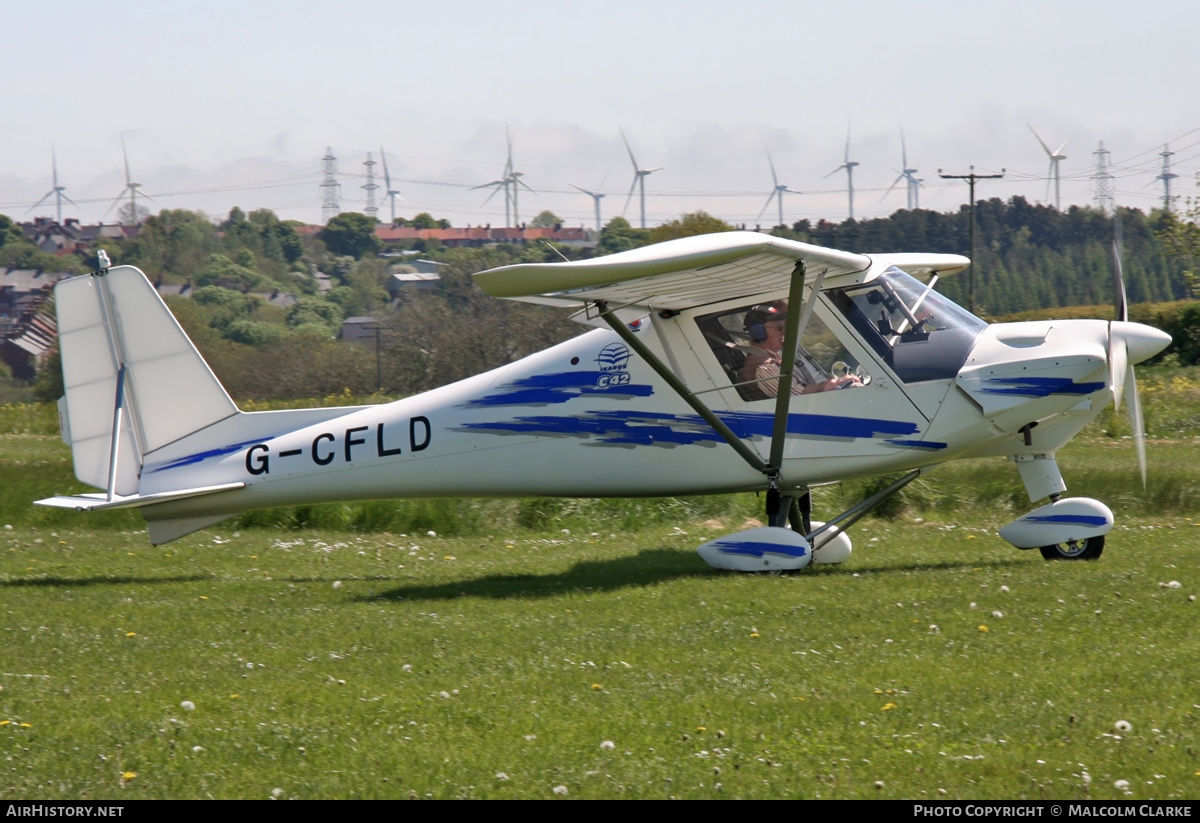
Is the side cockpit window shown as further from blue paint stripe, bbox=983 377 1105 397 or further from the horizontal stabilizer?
the horizontal stabilizer

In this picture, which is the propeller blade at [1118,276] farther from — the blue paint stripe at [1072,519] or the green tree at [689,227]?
the green tree at [689,227]

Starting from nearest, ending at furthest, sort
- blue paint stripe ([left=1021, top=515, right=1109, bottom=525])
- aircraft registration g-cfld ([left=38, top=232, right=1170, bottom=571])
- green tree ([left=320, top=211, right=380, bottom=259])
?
aircraft registration g-cfld ([left=38, top=232, right=1170, bottom=571])
blue paint stripe ([left=1021, top=515, right=1109, bottom=525])
green tree ([left=320, top=211, right=380, bottom=259])

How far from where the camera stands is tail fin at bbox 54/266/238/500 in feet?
37.1

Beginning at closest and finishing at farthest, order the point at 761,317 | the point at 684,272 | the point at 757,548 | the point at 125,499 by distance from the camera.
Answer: the point at 684,272 → the point at 757,548 → the point at 761,317 → the point at 125,499

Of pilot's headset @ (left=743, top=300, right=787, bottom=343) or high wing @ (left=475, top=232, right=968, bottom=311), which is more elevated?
high wing @ (left=475, top=232, right=968, bottom=311)

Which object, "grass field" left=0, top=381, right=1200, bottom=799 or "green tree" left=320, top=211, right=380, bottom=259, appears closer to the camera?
"grass field" left=0, top=381, right=1200, bottom=799

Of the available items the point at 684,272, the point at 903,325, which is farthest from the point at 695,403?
the point at 903,325

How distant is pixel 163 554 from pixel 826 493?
8910 millimetres

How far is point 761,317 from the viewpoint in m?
10.1

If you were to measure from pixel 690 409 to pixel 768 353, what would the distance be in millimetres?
921

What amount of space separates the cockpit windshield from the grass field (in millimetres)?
1967

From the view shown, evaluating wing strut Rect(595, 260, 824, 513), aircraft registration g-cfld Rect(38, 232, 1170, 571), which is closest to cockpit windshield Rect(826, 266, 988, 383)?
aircraft registration g-cfld Rect(38, 232, 1170, 571)

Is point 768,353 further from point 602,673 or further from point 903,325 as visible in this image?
point 602,673

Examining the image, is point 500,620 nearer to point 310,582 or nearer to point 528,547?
point 310,582
